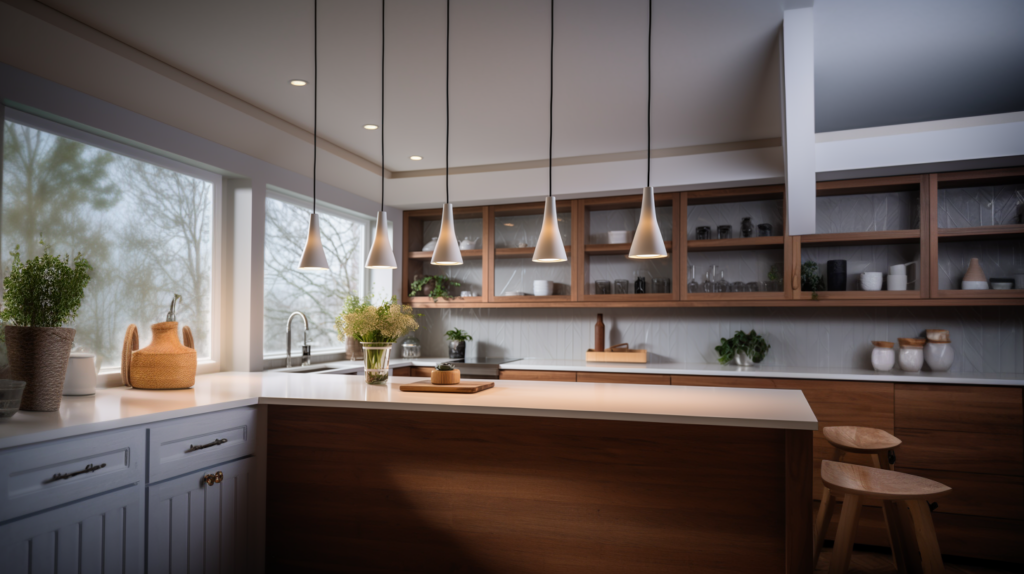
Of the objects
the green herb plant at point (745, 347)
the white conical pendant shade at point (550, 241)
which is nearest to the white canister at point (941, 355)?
the green herb plant at point (745, 347)

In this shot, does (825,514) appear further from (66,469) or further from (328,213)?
(328,213)

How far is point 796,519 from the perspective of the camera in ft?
6.44

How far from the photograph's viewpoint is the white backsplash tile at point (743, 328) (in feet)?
12.8

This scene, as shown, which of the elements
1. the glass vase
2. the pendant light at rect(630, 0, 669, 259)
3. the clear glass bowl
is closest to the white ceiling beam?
the pendant light at rect(630, 0, 669, 259)

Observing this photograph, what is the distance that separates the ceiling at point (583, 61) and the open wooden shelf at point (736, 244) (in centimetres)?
75

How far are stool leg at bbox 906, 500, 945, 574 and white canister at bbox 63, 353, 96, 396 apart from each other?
333 centimetres

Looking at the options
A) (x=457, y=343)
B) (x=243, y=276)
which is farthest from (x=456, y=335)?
(x=243, y=276)

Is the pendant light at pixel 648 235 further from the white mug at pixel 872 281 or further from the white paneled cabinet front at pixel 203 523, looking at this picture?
the white mug at pixel 872 281

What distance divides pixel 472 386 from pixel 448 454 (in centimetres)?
31

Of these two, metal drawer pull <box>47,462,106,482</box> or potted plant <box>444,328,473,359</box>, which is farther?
potted plant <box>444,328,473,359</box>

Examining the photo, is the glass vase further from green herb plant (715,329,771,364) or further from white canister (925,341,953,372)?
white canister (925,341,953,372)

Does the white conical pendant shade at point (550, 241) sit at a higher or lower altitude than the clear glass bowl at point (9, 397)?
higher

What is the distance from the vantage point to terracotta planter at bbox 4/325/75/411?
206cm

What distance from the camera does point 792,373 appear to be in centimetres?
376
